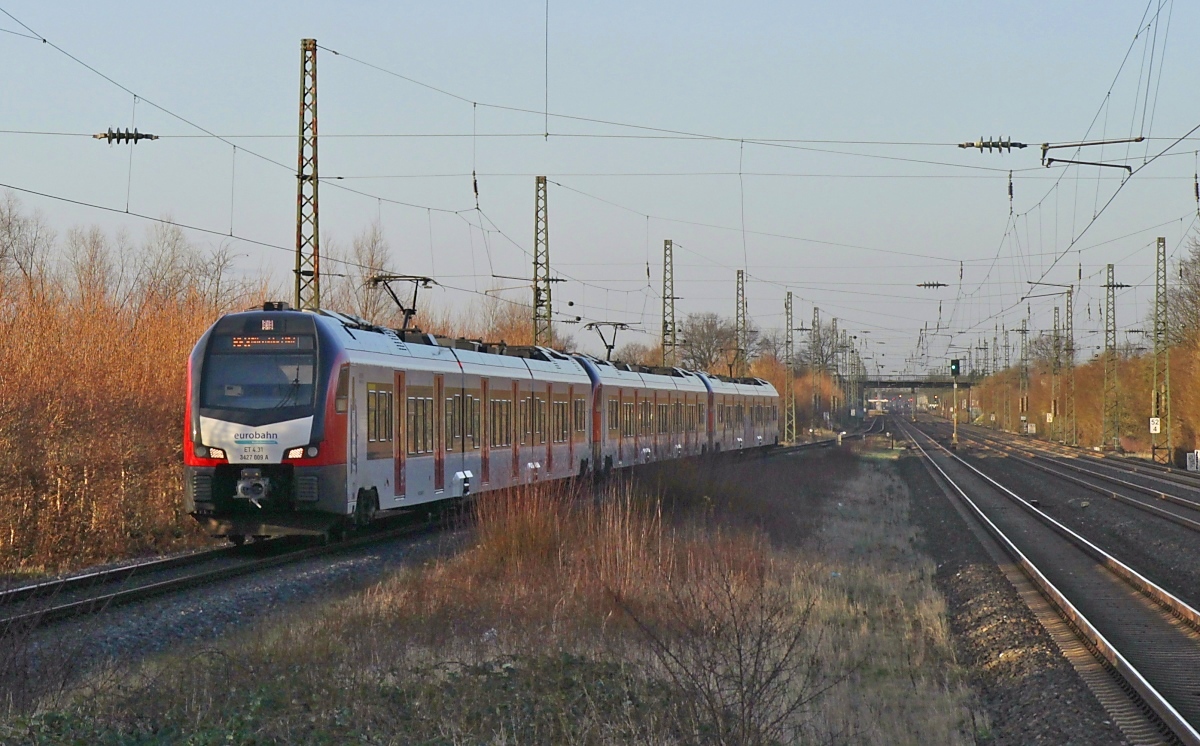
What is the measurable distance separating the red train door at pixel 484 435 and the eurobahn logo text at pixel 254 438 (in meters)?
6.15

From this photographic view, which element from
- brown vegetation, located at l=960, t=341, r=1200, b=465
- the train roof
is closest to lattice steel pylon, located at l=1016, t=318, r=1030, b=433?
brown vegetation, located at l=960, t=341, r=1200, b=465

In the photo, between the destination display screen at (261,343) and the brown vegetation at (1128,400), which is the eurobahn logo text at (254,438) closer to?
the destination display screen at (261,343)

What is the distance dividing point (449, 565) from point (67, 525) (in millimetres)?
5436

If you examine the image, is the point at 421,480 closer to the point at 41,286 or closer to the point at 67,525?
the point at 67,525

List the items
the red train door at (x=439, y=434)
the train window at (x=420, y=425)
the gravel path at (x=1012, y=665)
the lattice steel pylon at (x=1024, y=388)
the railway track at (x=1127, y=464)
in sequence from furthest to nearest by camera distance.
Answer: the lattice steel pylon at (x=1024, y=388), the railway track at (x=1127, y=464), the red train door at (x=439, y=434), the train window at (x=420, y=425), the gravel path at (x=1012, y=665)

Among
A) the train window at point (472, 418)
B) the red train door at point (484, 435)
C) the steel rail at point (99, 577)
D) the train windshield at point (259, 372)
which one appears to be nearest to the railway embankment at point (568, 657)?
Answer: the steel rail at point (99, 577)

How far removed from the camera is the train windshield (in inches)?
655

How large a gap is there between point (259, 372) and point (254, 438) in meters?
0.90

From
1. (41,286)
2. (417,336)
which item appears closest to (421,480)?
(417,336)

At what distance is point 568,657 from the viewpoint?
388 inches

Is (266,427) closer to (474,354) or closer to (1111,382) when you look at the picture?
(474,354)

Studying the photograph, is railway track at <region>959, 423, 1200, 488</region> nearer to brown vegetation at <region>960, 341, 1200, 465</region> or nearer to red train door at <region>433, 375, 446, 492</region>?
brown vegetation at <region>960, 341, 1200, 465</region>

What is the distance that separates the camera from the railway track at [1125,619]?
920cm

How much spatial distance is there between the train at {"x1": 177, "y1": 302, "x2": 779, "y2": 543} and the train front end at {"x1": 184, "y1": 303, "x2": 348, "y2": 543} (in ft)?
0.06
